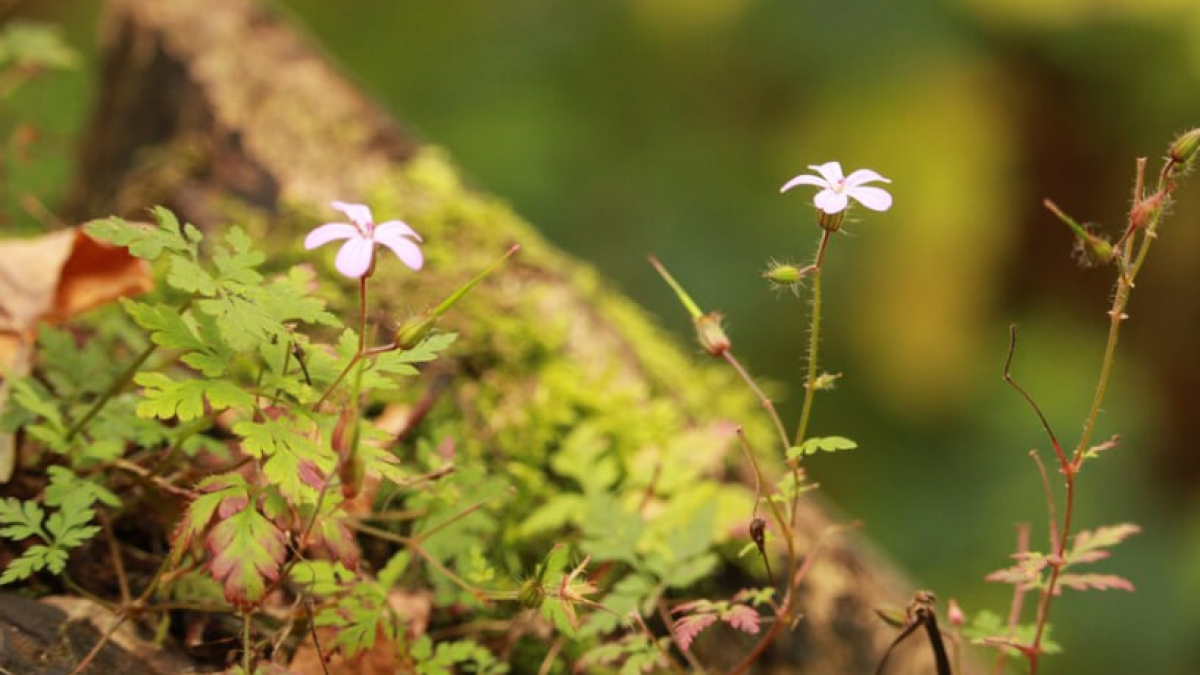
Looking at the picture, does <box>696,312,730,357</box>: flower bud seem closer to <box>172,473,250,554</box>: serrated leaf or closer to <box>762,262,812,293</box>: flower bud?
<box>762,262,812,293</box>: flower bud

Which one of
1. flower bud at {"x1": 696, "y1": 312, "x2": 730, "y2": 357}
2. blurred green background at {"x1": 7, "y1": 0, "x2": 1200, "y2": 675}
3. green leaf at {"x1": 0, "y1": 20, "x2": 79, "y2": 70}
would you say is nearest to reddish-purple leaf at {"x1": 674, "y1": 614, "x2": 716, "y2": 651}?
flower bud at {"x1": 696, "y1": 312, "x2": 730, "y2": 357}

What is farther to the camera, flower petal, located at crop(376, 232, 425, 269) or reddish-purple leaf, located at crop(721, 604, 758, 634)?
reddish-purple leaf, located at crop(721, 604, 758, 634)

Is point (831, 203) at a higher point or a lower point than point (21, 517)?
higher

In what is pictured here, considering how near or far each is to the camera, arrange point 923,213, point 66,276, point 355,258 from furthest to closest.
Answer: point 923,213 → point 66,276 → point 355,258

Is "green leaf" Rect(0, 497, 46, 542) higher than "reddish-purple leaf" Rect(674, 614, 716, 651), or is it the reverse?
"reddish-purple leaf" Rect(674, 614, 716, 651)

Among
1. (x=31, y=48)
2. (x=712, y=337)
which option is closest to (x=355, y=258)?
(x=712, y=337)

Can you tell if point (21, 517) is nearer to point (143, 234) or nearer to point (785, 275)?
point (143, 234)

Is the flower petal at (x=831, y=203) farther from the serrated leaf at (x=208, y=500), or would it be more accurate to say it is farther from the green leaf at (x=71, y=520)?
the green leaf at (x=71, y=520)
